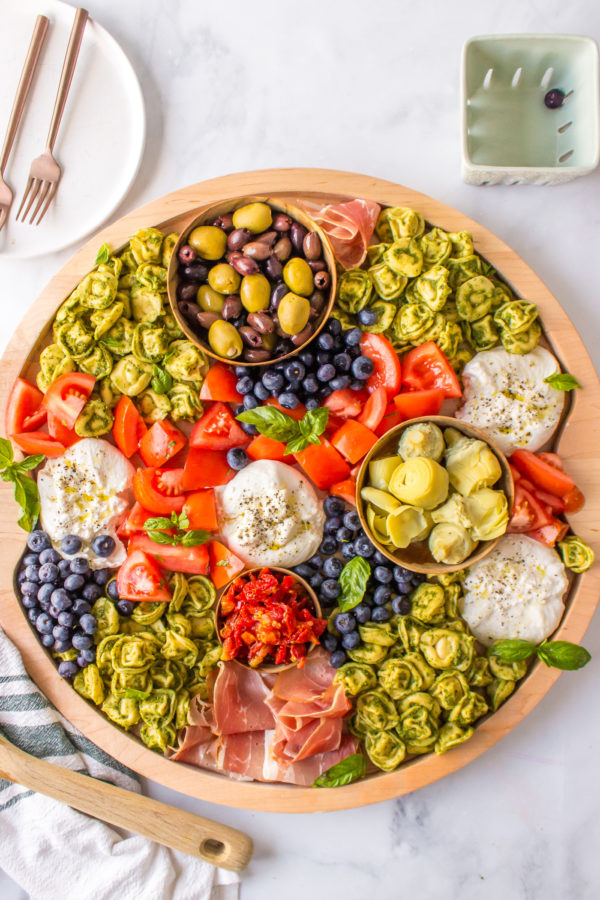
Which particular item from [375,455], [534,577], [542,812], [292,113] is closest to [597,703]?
[542,812]

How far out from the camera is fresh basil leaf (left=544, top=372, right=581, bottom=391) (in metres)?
2.39

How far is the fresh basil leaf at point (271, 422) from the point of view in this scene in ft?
7.50

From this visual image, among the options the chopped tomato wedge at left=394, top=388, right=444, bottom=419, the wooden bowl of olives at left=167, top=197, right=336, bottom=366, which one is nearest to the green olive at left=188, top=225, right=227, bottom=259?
the wooden bowl of olives at left=167, top=197, right=336, bottom=366

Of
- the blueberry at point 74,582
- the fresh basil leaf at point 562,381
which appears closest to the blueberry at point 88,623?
the blueberry at point 74,582

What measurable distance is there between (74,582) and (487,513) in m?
1.40

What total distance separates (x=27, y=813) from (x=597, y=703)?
2106 millimetres

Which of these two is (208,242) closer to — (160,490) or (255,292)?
(255,292)

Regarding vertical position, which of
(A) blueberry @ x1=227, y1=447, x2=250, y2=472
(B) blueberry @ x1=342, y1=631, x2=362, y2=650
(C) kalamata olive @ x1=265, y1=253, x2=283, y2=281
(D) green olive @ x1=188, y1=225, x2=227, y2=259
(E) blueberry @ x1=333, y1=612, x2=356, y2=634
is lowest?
(B) blueberry @ x1=342, y1=631, x2=362, y2=650

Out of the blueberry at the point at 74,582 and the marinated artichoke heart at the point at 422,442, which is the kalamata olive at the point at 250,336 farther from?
the blueberry at the point at 74,582

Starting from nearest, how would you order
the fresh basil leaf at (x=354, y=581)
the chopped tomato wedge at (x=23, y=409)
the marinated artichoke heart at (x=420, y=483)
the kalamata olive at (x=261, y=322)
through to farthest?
the marinated artichoke heart at (x=420, y=483), the kalamata olive at (x=261, y=322), the fresh basil leaf at (x=354, y=581), the chopped tomato wedge at (x=23, y=409)

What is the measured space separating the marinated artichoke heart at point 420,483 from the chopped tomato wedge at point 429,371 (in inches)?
12.8

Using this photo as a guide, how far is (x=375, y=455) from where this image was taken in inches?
90.3

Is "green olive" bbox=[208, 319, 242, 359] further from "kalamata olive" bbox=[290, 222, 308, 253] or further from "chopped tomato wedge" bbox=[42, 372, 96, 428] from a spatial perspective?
"chopped tomato wedge" bbox=[42, 372, 96, 428]

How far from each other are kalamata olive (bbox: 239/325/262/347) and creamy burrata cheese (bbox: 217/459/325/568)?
1.43 ft
